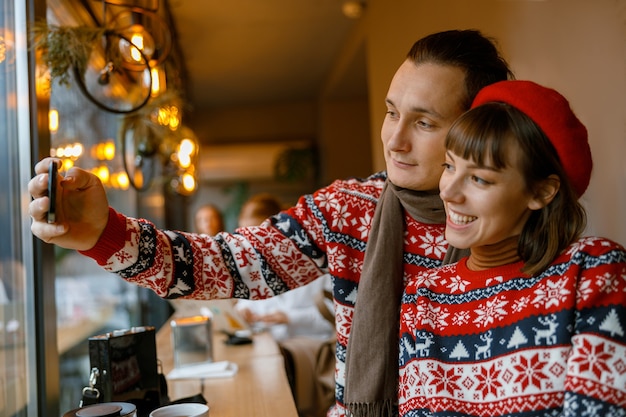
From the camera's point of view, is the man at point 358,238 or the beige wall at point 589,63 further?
the beige wall at point 589,63

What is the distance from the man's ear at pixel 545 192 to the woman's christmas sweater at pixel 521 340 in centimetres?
8

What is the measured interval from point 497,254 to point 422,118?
0.32 meters

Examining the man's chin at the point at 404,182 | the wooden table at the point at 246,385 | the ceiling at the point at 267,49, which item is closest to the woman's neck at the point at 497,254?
the man's chin at the point at 404,182

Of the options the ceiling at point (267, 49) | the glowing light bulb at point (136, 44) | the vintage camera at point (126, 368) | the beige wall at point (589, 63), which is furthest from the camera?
the ceiling at point (267, 49)

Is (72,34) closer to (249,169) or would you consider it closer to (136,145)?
(136,145)

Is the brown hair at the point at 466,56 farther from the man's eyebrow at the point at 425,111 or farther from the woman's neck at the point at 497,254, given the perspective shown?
the woman's neck at the point at 497,254

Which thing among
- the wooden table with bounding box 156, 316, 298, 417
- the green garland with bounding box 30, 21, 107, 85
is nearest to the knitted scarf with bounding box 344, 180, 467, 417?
the wooden table with bounding box 156, 316, 298, 417

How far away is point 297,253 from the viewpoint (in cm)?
152

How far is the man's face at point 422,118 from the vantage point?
133 centimetres

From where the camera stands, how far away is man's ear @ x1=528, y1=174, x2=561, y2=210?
3.65 ft

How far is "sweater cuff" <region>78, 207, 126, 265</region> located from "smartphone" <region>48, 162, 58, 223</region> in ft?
0.49

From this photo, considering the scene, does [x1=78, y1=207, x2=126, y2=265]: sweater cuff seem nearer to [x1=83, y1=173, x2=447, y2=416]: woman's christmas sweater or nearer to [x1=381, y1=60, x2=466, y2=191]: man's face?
[x1=83, y1=173, x2=447, y2=416]: woman's christmas sweater

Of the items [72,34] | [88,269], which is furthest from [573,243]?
[88,269]

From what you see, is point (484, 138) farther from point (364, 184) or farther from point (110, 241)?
point (110, 241)
